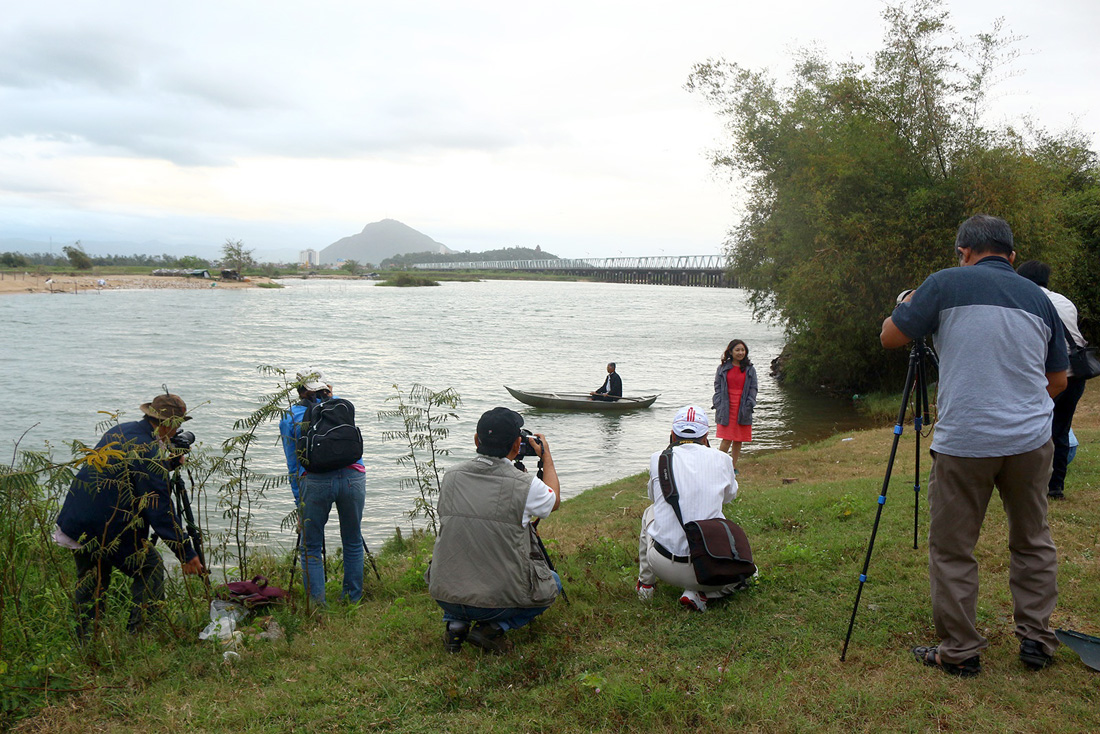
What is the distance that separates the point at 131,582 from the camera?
5.59m

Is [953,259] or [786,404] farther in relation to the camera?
[786,404]

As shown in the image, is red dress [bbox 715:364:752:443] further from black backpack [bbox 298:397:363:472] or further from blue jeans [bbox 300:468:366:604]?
black backpack [bbox 298:397:363:472]

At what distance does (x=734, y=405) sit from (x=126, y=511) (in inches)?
340

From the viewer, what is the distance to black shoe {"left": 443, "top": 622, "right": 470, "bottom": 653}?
4699 millimetres

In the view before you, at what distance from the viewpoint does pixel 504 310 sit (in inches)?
3093

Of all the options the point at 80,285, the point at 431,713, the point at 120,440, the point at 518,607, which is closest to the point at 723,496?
the point at 518,607

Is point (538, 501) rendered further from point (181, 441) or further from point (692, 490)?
point (181, 441)

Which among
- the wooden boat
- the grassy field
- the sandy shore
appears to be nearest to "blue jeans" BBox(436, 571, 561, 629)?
the grassy field

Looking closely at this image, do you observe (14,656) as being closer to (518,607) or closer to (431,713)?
(431,713)

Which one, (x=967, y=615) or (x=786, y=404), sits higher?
(x=967, y=615)

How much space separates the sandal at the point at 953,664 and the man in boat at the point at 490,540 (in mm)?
2193

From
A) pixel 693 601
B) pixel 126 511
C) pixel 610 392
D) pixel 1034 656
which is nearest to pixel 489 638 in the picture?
pixel 693 601

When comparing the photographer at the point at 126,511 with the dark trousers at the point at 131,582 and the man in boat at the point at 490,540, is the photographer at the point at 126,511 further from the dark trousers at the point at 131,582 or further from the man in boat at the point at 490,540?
the man in boat at the point at 490,540

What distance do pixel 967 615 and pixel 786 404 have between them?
2018 cm
